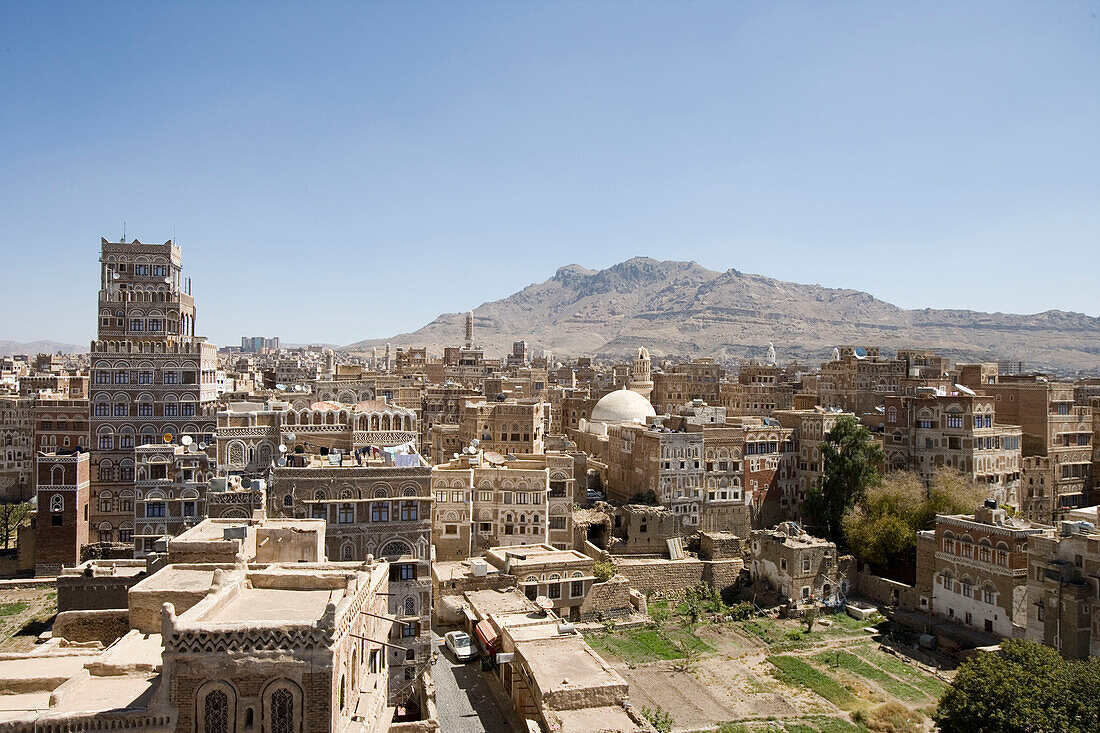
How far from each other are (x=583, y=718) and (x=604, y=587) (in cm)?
1541

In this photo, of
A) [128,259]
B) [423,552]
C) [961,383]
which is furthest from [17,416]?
[961,383]

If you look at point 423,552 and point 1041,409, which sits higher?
point 1041,409

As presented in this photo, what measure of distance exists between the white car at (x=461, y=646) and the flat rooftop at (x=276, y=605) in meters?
19.6

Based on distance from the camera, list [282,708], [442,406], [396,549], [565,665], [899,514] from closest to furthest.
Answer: [282,708]
[565,665]
[396,549]
[899,514]
[442,406]

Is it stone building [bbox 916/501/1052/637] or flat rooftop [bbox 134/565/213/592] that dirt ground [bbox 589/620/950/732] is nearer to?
stone building [bbox 916/501/1052/637]

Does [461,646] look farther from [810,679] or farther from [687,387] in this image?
[687,387]

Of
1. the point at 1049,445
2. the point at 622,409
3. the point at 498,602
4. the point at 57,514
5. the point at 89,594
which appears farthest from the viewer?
the point at 622,409

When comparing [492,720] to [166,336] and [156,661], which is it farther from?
[166,336]

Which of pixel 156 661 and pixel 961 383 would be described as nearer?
pixel 156 661

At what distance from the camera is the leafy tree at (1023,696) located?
2492 cm

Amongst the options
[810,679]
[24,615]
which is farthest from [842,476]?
[24,615]

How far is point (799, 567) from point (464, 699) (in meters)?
21.5

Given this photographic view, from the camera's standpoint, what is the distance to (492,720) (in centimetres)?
3025

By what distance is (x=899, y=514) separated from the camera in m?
47.8
